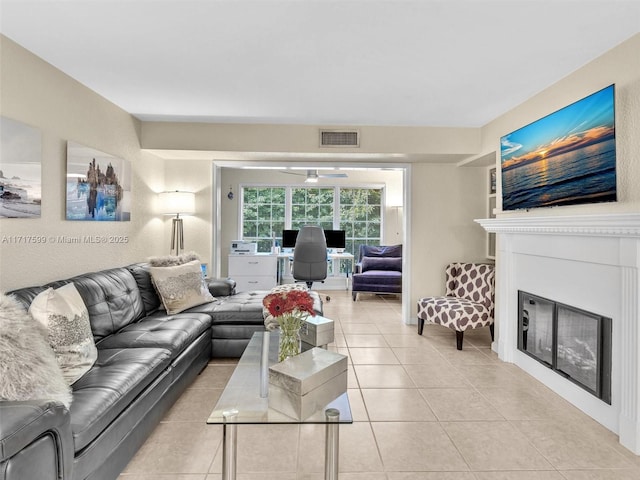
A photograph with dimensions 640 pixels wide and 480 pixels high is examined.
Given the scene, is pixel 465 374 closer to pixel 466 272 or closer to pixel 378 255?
pixel 466 272

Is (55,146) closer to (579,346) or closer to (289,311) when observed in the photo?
(289,311)

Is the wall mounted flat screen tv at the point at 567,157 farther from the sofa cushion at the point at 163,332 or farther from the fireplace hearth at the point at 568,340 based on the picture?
the sofa cushion at the point at 163,332

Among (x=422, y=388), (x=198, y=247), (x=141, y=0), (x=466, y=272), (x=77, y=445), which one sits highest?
(x=141, y=0)

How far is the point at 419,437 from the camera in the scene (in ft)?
6.87

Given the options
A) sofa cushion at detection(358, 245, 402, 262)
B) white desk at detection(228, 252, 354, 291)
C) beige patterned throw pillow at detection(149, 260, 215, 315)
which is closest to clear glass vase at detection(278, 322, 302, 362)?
beige patterned throw pillow at detection(149, 260, 215, 315)

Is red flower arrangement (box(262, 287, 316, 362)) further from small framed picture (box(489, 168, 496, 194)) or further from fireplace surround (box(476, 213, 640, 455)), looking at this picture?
small framed picture (box(489, 168, 496, 194))

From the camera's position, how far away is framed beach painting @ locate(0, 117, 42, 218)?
207cm

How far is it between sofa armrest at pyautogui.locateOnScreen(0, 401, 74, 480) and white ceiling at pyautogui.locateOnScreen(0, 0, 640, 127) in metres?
1.83

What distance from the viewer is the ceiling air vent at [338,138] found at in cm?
390

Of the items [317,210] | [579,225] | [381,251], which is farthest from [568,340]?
[317,210]

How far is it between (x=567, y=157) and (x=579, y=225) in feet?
1.61

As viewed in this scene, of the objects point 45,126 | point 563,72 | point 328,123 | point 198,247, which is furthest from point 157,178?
point 563,72

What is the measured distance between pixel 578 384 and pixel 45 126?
3.95m

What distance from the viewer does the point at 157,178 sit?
13.9 ft
